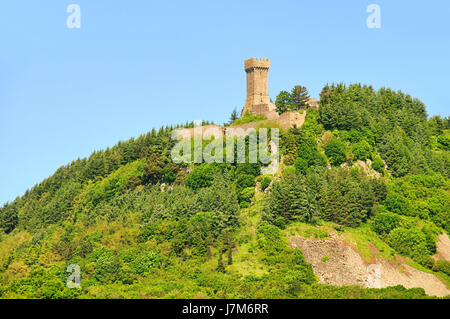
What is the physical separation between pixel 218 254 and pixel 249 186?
13.7 meters

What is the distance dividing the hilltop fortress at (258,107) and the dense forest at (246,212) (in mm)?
1903

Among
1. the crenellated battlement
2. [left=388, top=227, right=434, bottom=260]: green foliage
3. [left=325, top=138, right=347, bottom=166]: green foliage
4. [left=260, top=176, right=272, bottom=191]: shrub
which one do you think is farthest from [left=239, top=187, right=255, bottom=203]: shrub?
the crenellated battlement

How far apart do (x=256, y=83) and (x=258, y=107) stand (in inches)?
184

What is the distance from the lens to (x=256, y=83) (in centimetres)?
13038

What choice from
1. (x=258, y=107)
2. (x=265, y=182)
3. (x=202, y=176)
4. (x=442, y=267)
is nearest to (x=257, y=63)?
(x=258, y=107)

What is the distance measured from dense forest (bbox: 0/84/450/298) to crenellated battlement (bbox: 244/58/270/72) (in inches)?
393

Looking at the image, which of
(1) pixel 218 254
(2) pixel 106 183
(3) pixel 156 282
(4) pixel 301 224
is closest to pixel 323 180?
(4) pixel 301 224

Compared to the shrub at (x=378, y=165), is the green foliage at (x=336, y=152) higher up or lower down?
higher up

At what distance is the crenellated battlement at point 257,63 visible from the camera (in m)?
130

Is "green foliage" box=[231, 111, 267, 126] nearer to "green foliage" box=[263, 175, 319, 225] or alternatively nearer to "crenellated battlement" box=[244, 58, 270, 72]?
"crenellated battlement" box=[244, 58, 270, 72]

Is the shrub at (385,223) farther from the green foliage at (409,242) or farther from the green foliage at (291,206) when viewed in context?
the green foliage at (291,206)

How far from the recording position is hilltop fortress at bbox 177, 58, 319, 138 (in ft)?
382

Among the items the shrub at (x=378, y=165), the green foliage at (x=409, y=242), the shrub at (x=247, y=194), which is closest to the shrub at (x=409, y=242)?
the green foliage at (x=409, y=242)
